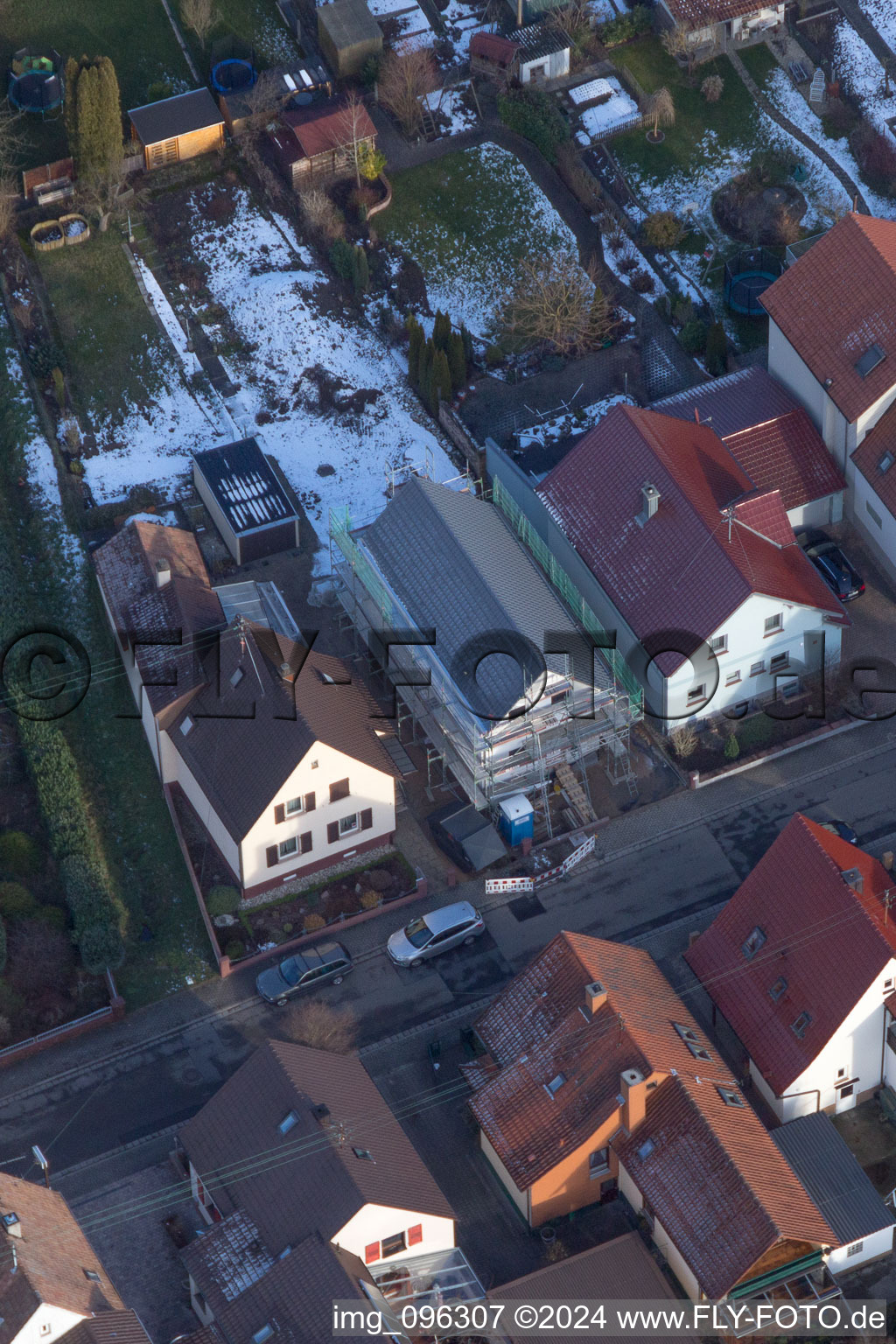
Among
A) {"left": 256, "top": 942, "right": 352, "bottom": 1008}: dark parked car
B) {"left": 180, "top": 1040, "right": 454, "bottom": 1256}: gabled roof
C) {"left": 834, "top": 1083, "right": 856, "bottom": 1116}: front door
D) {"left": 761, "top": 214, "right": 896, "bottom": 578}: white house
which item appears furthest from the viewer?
{"left": 761, "top": 214, "right": 896, "bottom": 578}: white house

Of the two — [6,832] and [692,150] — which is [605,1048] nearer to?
[6,832]

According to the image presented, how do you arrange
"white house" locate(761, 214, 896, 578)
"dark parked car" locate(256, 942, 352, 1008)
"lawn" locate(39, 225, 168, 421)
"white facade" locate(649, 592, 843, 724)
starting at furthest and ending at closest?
"lawn" locate(39, 225, 168, 421) → "white house" locate(761, 214, 896, 578) → "white facade" locate(649, 592, 843, 724) → "dark parked car" locate(256, 942, 352, 1008)

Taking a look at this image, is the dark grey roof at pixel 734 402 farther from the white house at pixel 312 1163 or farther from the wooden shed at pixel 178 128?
the white house at pixel 312 1163

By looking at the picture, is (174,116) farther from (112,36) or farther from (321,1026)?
(321,1026)

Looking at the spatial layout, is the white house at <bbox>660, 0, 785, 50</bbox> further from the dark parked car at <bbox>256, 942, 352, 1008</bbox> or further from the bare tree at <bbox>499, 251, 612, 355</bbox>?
the dark parked car at <bbox>256, 942, 352, 1008</bbox>

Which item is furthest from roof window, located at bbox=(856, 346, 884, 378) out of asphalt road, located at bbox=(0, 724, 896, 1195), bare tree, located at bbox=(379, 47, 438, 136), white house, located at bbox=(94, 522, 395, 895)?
bare tree, located at bbox=(379, 47, 438, 136)

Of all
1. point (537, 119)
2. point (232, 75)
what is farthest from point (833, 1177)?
point (232, 75)
